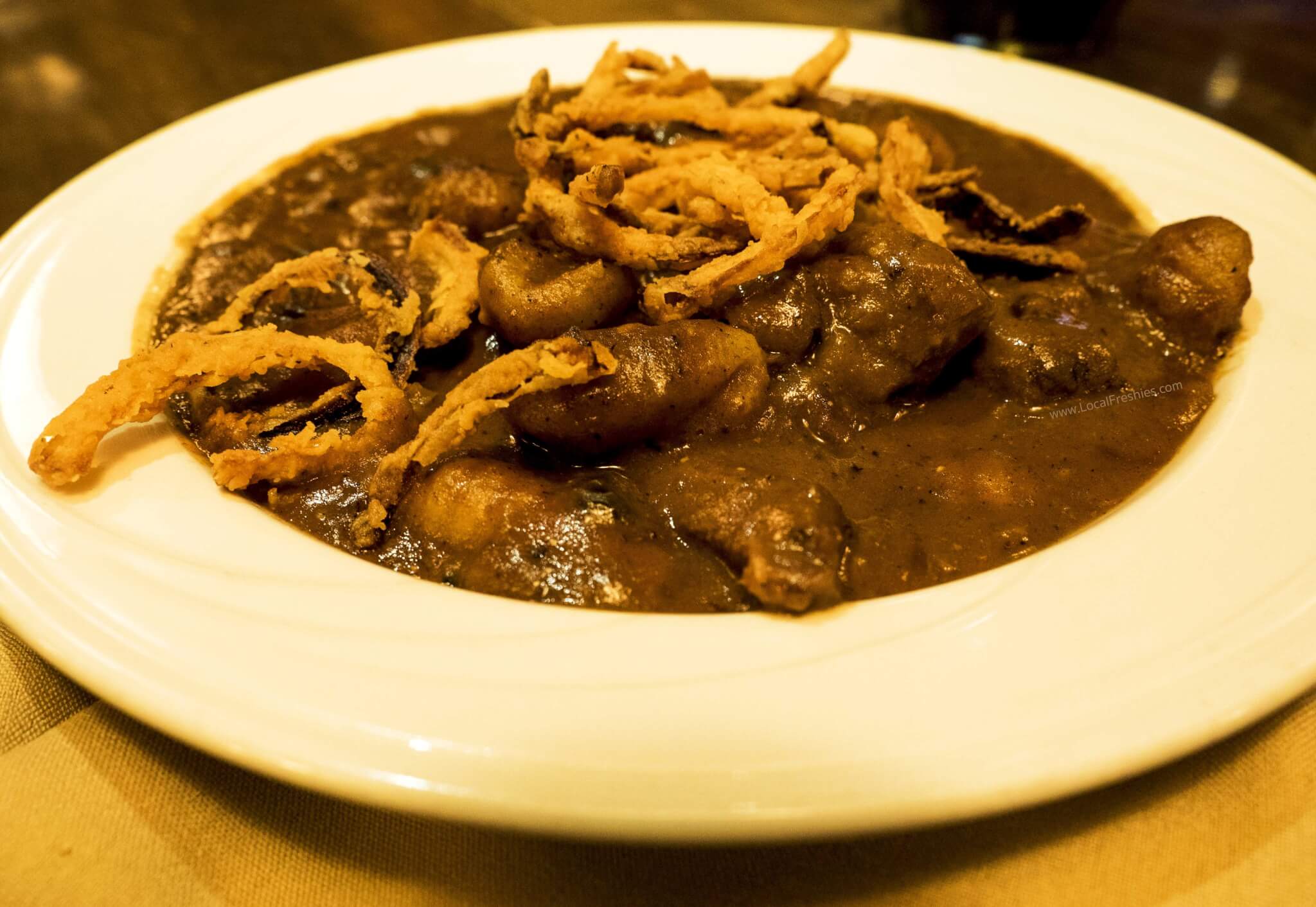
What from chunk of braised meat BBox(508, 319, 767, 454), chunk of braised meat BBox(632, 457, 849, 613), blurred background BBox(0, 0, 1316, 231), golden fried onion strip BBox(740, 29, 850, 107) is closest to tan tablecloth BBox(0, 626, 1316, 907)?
chunk of braised meat BBox(632, 457, 849, 613)

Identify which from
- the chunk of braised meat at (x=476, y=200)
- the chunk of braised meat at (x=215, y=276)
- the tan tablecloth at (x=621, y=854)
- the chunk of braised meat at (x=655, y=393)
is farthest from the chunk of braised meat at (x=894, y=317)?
the chunk of braised meat at (x=215, y=276)

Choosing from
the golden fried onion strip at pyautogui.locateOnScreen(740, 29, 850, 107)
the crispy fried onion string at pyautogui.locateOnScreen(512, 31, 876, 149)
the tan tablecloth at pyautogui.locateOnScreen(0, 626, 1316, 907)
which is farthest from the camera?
the golden fried onion strip at pyautogui.locateOnScreen(740, 29, 850, 107)

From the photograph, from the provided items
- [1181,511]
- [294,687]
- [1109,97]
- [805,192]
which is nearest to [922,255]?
[805,192]

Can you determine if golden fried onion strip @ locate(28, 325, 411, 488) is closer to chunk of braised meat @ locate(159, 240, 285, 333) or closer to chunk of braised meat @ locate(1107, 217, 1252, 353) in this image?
chunk of braised meat @ locate(159, 240, 285, 333)

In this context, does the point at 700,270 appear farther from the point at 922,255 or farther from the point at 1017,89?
the point at 1017,89

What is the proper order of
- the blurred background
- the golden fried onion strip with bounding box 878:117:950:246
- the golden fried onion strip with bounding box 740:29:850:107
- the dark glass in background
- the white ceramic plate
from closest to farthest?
the white ceramic plate < the golden fried onion strip with bounding box 878:117:950:246 < the golden fried onion strip with bounding box 740:29:850:107 < the blurred background < the dark glass in background

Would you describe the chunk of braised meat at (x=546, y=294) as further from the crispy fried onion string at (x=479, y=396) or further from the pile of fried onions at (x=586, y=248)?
the crispy fried onion string at (x=479, y=396)

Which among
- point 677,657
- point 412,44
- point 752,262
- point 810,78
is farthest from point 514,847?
point 412,44
